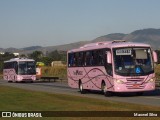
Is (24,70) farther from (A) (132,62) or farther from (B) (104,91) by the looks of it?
(A) (132,62)

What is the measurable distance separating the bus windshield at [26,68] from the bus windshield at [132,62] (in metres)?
32.7

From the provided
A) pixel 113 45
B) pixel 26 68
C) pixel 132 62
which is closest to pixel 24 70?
pixel 26 68

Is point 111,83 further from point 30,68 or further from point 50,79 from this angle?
point 50,79

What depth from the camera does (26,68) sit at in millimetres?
59188

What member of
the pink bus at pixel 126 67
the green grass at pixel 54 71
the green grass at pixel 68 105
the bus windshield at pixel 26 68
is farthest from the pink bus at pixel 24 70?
the green grass at pixel 68 105

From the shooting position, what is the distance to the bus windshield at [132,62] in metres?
27.2

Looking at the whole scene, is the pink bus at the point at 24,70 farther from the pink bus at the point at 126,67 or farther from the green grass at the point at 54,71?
the pink bus at the point at 126,67

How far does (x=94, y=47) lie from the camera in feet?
99.7

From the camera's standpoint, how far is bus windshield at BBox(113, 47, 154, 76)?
27250mm

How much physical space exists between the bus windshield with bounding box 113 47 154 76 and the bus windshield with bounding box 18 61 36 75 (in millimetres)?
32656

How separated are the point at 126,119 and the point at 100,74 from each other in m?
14.2

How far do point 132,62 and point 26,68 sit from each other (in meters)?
33.3

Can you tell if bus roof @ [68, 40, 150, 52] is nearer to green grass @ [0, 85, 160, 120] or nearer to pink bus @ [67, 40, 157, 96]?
pink bus @ [67, 40, 157, 96]

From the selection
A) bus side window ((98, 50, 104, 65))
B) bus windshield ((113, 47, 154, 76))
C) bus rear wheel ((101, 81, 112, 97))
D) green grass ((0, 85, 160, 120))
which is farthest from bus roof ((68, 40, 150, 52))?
green grass ((0, 85, 160, 120))
